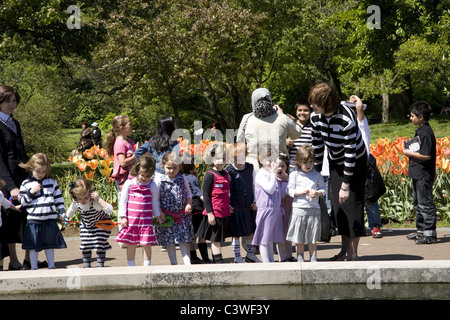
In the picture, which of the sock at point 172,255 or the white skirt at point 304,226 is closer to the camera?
the white skirt at point 304,226

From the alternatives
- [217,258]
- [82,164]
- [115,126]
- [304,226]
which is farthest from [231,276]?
[82,164]

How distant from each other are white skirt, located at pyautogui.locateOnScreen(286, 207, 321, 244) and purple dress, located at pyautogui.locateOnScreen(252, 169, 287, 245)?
151 millimetres

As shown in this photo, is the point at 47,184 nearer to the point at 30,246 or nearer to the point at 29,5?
the point at 30,246

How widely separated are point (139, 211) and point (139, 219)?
0.08 metres

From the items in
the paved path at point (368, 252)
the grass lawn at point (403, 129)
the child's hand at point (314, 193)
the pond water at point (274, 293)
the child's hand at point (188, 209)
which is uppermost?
the grass lawn at point (403, 129)

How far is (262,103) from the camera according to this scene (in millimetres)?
6676

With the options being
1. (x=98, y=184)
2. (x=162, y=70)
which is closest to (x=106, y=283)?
(x=98, y=184)

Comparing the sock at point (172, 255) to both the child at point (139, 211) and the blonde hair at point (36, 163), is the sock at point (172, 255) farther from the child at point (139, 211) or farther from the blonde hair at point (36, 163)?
the blonde hair at point (36, 163)

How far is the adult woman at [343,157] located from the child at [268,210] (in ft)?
1.80

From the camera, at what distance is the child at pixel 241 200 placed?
6.65 m

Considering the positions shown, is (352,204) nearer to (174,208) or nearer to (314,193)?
(314,193)

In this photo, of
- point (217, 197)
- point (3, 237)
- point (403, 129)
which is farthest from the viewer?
point (403, 129)

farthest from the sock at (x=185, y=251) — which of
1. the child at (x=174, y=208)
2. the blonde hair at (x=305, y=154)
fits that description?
the blonde hair at (x=305, y=154)

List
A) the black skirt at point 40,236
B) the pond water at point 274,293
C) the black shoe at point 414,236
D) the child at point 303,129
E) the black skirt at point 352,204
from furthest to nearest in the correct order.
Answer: the child at point 303,129 < the black shoe at point 414,236 < the black skirt at point 40,236 < the black skirt at point 352,204 < the pond water at point 274,293
